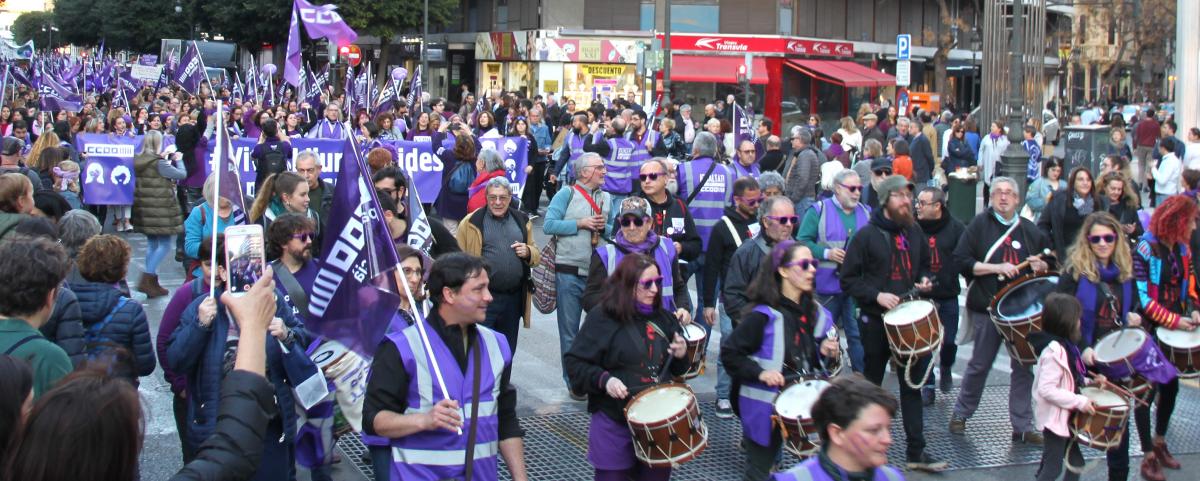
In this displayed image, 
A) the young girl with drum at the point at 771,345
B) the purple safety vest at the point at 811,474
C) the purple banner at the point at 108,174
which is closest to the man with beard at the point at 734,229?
the young girl with drum at the point at 771,345

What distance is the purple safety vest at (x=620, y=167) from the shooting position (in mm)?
14633

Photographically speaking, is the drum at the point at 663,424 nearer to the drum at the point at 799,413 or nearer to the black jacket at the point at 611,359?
the black jacket at the point at 611,359

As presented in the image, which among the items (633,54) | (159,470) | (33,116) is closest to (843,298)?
(159,470)

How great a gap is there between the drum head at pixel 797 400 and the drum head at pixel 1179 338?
9.36 ft

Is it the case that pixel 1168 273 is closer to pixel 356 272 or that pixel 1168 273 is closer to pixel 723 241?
pixel 723 241

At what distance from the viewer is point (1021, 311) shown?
25.3 ft

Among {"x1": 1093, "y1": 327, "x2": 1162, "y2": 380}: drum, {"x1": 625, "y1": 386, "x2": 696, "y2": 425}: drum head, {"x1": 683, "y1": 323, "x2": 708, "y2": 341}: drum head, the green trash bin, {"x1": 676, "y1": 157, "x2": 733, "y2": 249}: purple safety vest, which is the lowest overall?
{"x1": 625, "y1": 386, "x2": 696, "y2": 425}: drum head

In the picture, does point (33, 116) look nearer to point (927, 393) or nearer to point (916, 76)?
point (927, 393)

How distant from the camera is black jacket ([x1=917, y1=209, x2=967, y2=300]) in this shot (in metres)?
8.55

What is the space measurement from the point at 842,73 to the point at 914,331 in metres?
40.9

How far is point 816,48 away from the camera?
48.3 metres

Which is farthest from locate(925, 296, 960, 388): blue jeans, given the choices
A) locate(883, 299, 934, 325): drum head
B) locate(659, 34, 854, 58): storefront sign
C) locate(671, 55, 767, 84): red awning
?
locate(659, 34, 854, 58): storefront sign

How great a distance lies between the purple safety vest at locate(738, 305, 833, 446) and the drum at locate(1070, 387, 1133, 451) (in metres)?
1.68

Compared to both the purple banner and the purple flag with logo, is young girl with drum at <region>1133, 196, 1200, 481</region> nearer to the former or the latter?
the purple flag with logo
